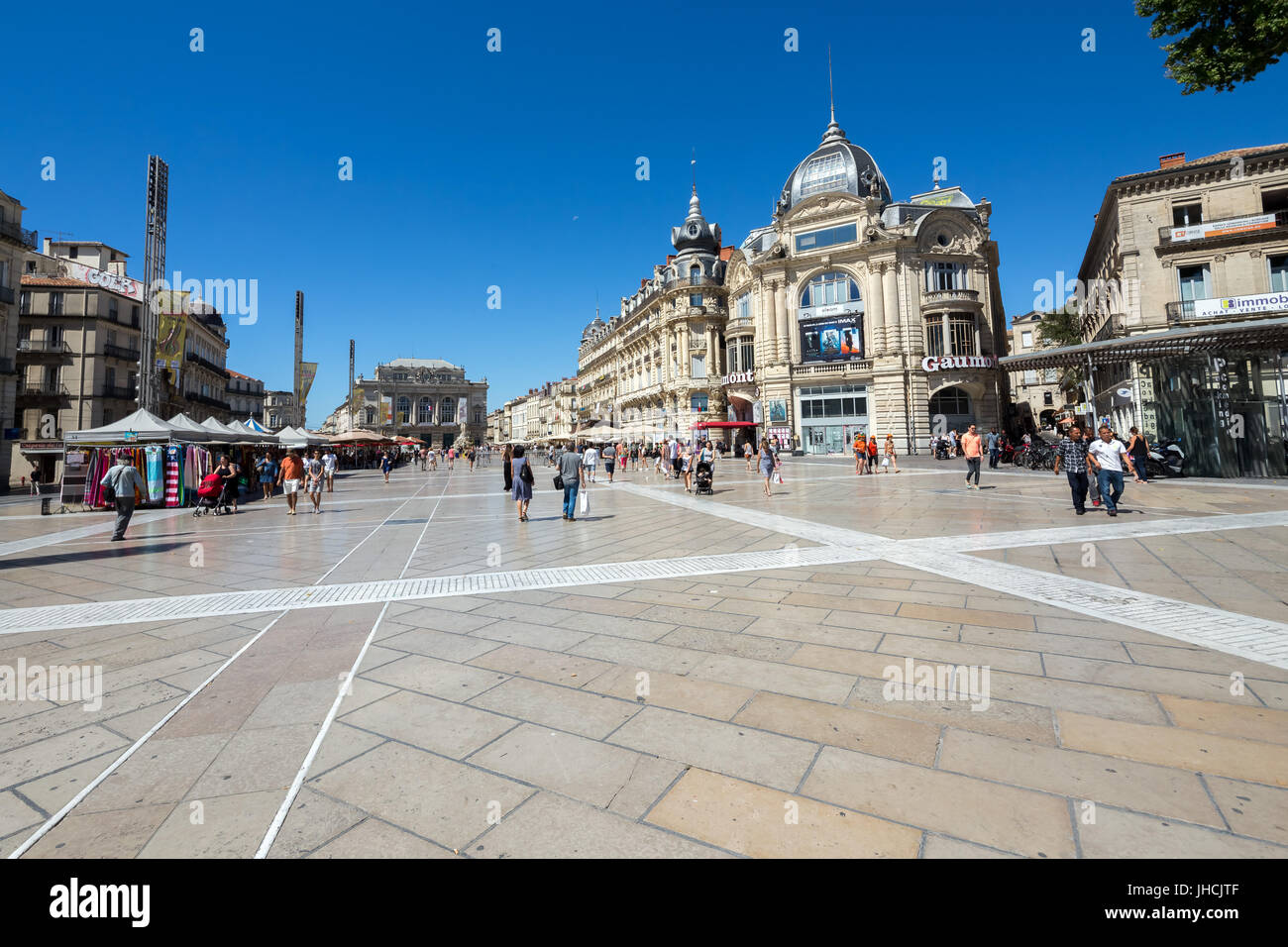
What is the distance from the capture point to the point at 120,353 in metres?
32.3

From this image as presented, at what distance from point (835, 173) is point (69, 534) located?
45006mm

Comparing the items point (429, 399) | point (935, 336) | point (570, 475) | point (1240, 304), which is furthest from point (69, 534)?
point (429, 399)

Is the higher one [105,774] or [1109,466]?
[1109,466]

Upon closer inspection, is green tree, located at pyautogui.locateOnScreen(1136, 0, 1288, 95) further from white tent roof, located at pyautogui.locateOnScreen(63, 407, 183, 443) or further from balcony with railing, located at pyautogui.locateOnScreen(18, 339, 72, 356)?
balcony with railing, located at pyautogui.locateOnScreen(18, 339, 72, 356)

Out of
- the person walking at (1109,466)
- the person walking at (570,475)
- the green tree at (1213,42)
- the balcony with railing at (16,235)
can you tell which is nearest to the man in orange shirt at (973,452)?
the person walking at (1109,466)

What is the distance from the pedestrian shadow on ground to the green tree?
17797 millimetres

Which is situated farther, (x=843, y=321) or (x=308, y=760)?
(x=843, y=321)

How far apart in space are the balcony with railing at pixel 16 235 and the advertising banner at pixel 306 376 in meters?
11.9

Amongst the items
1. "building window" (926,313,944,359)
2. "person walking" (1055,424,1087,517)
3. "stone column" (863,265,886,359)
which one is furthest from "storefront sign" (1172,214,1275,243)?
"person walking" (1055,424,1087,517)

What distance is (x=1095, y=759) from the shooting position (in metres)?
2.50

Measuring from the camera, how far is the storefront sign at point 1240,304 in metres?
23.6

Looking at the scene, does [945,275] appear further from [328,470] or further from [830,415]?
[328,470]
